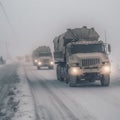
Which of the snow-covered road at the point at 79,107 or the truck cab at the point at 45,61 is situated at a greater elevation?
the truck cab at the point at 45,61

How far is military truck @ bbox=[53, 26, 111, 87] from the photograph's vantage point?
23.4 meters

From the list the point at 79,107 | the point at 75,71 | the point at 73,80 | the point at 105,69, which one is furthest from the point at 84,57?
the point at 79,107

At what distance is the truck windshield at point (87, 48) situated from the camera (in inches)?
977

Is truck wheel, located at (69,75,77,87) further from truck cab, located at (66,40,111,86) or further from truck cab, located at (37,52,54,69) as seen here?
truck cab, located at (37,52,54,69)

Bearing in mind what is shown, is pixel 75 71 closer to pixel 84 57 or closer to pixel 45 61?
pixel 84 57

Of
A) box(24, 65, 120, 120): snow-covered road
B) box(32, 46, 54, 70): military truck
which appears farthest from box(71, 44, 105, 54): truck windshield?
box(32, 46, 54, 70): military truck

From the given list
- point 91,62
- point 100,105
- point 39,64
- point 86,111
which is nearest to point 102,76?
point 91,62

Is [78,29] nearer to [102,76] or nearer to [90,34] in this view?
[90,34]

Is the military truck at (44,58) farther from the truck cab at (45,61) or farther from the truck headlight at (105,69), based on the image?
the truck headlight at (105,69)

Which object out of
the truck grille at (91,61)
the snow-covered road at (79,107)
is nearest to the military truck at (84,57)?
the truck grille at (91,61)

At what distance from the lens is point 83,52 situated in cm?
Result: 2484

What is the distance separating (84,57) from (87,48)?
1.61 meters

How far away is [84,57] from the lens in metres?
23.4

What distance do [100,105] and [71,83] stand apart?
9509mm
